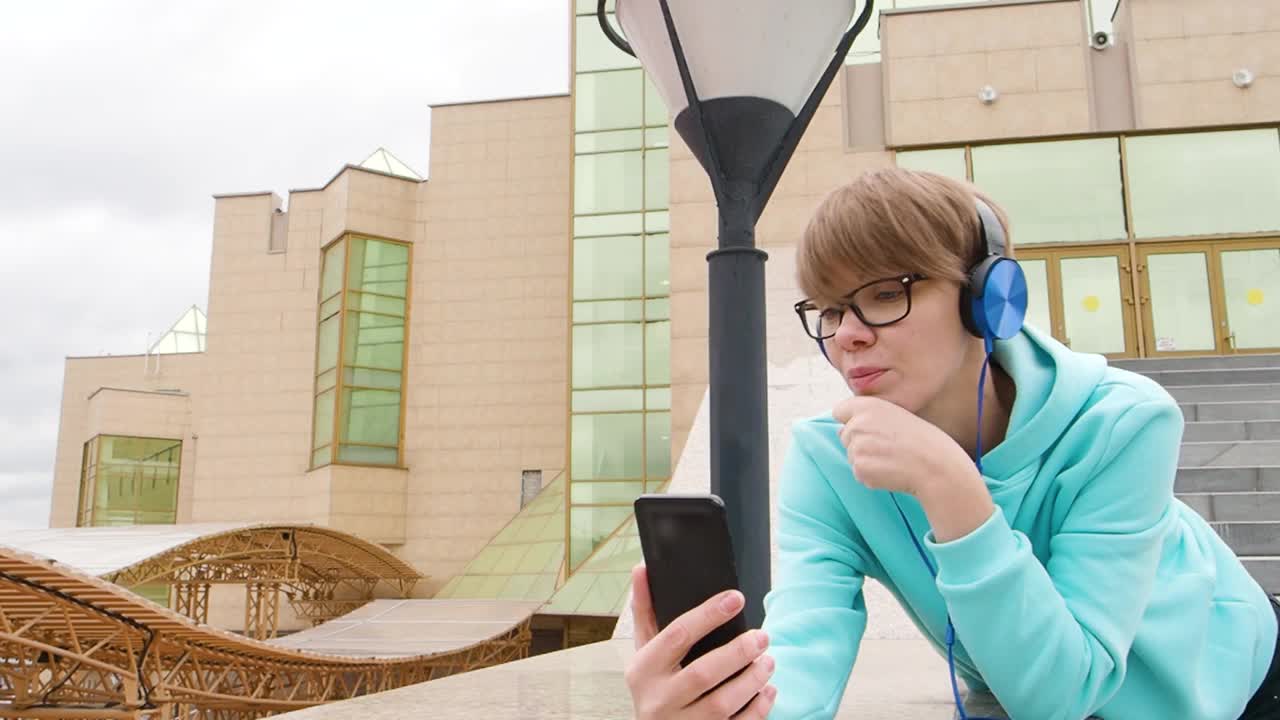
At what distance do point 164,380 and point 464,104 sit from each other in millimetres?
19579

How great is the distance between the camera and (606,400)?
21.2m

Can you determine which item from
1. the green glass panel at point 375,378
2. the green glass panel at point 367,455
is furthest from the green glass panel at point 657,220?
the green glass panel at point 367,455

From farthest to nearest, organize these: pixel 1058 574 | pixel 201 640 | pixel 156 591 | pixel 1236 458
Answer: pixel 156 591
pixel 201 640
pixel 1236 458
pixel 1058 574

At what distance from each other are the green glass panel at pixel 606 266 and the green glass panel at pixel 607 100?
2.44 meters

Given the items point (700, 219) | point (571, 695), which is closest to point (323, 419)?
point (700, 219)

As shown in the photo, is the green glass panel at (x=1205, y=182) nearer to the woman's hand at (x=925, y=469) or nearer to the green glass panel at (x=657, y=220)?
the green glass panel at (x=657, y=220)

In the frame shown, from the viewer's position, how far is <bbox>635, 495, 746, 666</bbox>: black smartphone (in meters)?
1.15

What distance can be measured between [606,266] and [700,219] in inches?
124

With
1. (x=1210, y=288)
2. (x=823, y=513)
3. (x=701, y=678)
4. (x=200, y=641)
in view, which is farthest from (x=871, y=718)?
(x=1210, y=288)

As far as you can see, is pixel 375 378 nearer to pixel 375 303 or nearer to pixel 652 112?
pixel 375 303

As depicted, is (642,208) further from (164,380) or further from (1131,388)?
(164,380)

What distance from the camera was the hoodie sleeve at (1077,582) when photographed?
1.35 m

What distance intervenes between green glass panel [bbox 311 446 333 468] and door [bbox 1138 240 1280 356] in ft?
69.4

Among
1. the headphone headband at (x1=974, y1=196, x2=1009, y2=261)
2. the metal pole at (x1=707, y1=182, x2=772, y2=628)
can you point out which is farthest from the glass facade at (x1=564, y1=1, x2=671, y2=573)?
the headphone headband at (x1=974, y1=196, x2=1009, y2=261)
